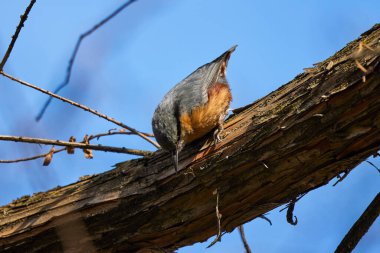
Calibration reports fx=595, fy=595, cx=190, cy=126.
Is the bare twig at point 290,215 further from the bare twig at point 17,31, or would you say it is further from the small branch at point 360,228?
the bare twig at point 17,31

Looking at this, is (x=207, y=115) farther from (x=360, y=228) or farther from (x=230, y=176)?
(x=360, y=228)

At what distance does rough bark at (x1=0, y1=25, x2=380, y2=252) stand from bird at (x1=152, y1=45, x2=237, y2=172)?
238 mm

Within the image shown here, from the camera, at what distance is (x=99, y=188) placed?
383 cm

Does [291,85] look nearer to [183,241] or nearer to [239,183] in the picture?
[239,183]

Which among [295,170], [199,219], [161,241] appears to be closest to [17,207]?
[161,241]

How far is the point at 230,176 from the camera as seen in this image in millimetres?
3322

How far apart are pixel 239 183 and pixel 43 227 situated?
135 cm

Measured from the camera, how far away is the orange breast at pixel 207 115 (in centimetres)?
420

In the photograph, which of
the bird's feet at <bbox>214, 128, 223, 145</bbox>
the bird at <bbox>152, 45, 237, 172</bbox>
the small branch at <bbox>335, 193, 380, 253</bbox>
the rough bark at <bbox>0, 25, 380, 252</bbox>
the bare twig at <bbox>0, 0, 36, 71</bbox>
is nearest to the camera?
the rough bark at <bbox>0, 25, 380, 252</bbox>

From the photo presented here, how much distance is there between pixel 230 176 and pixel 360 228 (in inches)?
30.2

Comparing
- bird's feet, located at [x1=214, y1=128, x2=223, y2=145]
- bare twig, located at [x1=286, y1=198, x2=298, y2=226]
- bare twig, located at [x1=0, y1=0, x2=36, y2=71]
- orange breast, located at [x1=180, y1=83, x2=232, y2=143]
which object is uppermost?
bare twig, located at [x1=0, y1=0, x2=36, y2=71]

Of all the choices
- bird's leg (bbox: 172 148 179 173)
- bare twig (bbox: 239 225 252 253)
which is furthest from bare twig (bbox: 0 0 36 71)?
bare twig (bbox: 239 225 252 253)

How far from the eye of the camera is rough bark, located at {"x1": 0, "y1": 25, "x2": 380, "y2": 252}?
9.60 ft

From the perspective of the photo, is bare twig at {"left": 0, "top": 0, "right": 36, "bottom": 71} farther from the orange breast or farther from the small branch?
the small branch
